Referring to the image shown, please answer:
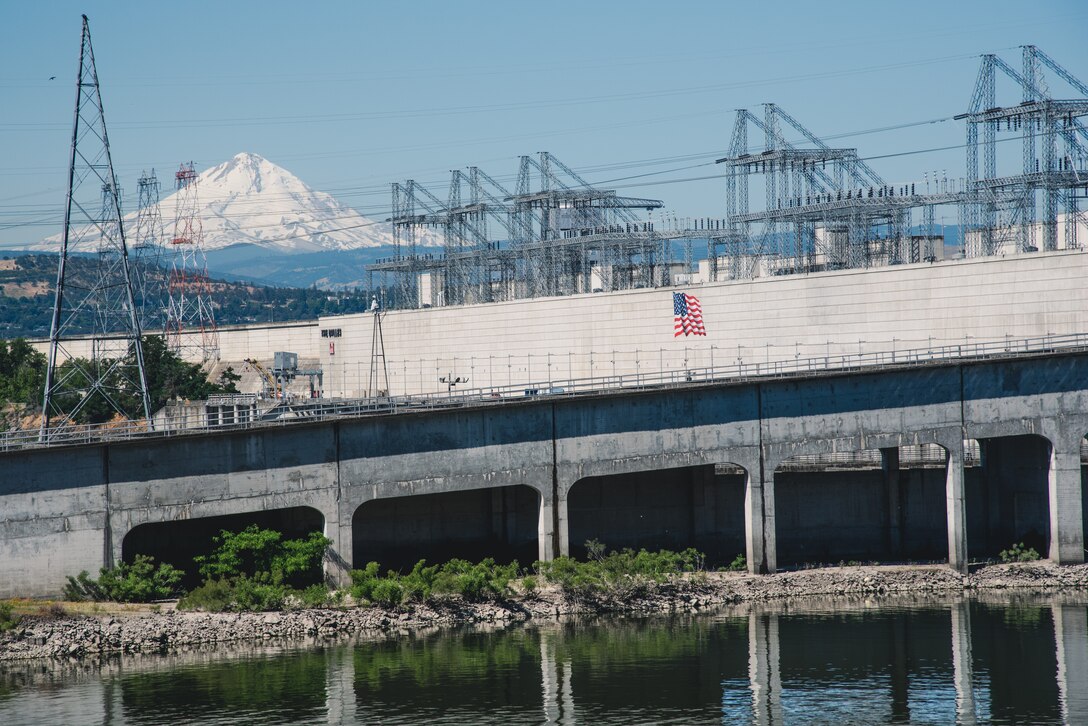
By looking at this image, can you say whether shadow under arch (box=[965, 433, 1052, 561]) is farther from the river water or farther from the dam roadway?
the river water

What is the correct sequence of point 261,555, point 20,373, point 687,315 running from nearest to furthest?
point 261,555, point 687,315, point 20,373

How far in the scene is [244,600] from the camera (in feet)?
197

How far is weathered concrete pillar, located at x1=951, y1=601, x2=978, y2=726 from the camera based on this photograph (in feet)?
154

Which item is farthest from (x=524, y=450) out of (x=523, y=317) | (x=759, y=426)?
(x=523, y=317)

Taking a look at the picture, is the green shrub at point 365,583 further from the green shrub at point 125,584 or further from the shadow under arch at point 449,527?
the green shrub at point 125,584

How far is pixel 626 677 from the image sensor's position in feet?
169

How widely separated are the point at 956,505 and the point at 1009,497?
847cm

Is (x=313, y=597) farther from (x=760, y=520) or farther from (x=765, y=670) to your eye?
(x=760, y=520)

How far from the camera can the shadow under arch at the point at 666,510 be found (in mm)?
75875

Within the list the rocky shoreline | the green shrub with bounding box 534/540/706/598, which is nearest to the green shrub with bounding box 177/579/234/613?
the rocky shoreline

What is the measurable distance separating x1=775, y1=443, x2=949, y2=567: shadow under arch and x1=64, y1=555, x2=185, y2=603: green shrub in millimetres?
34654

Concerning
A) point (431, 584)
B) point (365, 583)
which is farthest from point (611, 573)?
point (365, 583)

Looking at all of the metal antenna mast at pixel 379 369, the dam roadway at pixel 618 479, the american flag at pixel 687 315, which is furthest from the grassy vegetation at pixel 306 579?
the metal antenna mast at pixel 379 369

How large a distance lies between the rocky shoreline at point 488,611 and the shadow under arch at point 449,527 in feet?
24.5
